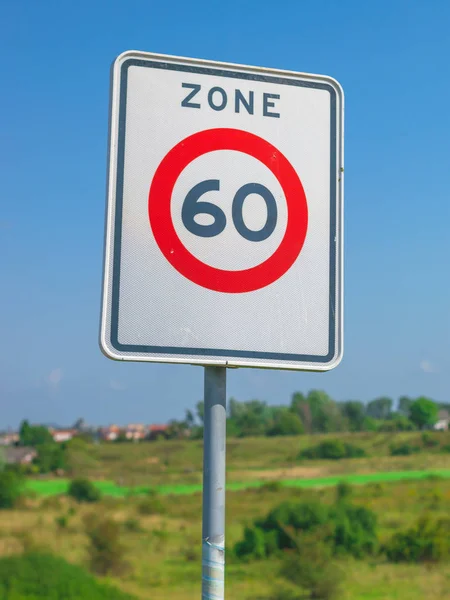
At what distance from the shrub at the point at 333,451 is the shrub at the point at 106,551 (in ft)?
69.8

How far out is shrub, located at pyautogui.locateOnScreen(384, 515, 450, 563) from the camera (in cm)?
2245

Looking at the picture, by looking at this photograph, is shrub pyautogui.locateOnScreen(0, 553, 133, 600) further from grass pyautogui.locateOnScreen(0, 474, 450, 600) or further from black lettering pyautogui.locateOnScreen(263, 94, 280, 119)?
grass pyautogui.locateOnScreen(0, 474, 450, 600)

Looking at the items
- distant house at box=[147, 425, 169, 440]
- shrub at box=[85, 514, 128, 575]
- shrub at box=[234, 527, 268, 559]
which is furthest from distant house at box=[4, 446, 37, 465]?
shrub at box=[234, 527, 268, 559]

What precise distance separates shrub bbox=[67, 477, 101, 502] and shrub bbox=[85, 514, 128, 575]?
8.80 m

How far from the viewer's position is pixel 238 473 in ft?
131

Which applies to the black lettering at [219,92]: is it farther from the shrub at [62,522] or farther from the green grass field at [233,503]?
the shrub at [62,522]

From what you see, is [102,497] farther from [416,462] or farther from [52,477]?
[416,462]

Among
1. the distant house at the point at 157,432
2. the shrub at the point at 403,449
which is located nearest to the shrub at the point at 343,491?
the shrub at the point at 403,449

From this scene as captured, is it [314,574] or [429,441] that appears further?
[429,441]

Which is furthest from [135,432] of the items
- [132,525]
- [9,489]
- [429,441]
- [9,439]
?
[132,525]

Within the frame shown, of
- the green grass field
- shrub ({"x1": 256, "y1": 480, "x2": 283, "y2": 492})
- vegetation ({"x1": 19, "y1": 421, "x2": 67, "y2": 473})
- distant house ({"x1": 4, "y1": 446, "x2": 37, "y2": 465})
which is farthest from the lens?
vegetation ({"x1": 19, "y1": 421, "x2": 67, "y2": 473})

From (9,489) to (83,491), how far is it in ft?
11.0

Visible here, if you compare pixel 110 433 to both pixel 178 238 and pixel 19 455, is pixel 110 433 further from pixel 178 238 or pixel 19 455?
pixel 178 238

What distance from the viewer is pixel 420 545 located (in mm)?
22469
